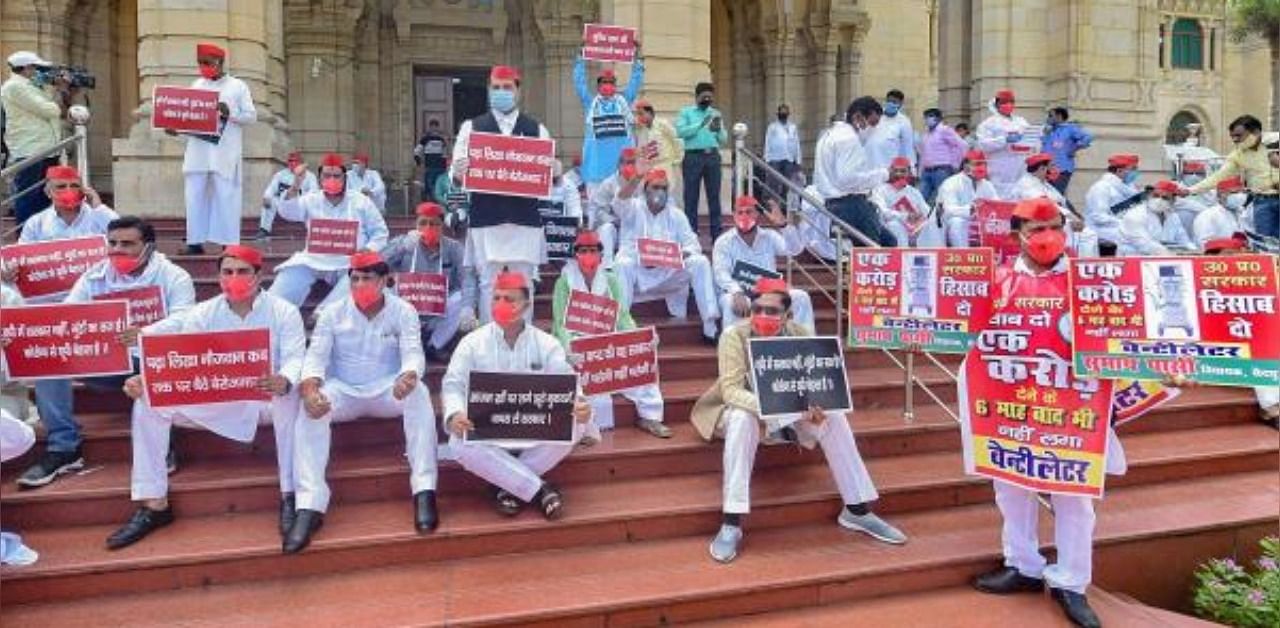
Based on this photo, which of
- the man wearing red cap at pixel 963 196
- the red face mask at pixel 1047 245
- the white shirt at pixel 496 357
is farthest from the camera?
the man wearing red cap at pixel 963 196

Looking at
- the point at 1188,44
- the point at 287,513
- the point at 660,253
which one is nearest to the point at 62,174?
the point at 287,513

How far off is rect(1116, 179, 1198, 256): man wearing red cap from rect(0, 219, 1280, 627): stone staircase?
14.5 feet

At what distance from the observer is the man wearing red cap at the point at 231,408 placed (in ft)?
16.7

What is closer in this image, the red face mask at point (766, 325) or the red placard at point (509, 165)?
the red face mask at point (766, 325)

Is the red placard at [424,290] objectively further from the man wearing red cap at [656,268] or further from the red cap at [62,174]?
the red cap at [62,174]

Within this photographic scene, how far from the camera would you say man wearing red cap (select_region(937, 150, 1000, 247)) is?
10312 millimetres

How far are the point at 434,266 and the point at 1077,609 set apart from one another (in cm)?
511

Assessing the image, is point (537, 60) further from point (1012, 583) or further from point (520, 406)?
point (1012, 583)

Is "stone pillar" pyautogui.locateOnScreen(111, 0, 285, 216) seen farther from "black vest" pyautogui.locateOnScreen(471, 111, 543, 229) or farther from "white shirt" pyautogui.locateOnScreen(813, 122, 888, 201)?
"white shirt" pyautogui.locateOnScreen(813, 122, 888, 201)

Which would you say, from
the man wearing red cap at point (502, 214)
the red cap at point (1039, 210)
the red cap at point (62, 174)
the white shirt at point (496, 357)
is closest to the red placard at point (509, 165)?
the man wearing red cap at point (502, 214)

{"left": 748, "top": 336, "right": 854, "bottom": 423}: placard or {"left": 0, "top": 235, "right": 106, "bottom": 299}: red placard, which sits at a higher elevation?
{"left": 0, "top": 235, "right": 106, "bottom": 299}: red placard

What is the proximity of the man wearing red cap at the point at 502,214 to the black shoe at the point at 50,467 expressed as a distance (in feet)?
9.37

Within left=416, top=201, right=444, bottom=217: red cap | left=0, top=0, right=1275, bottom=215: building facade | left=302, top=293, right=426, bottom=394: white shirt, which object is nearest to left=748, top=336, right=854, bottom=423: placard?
left=302, top=293, right=426, bottom=394: white shirt

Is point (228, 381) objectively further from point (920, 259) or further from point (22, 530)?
point (920, 259)
